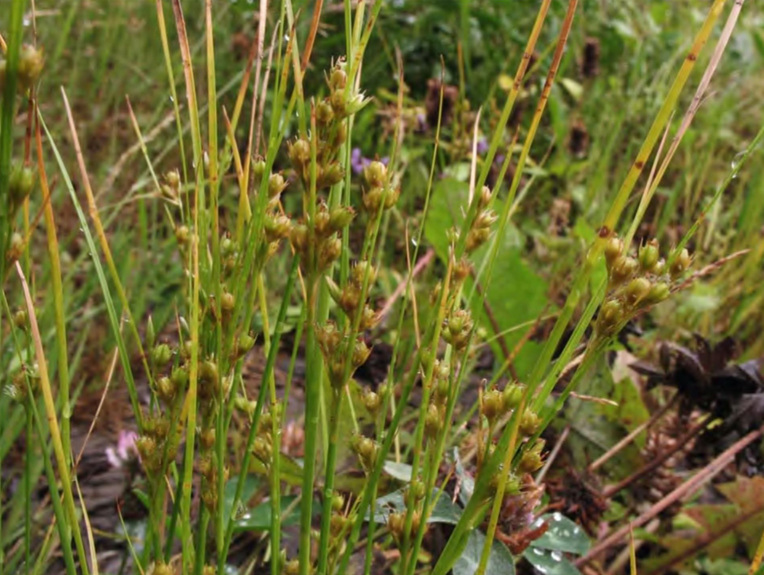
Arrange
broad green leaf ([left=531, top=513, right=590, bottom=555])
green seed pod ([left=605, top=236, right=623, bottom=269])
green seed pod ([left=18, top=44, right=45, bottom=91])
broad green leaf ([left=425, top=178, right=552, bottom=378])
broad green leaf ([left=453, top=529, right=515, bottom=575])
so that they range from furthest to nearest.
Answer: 1. broad green leaf ([left=425, top=178, right=552, bottom=378])
2. broad green leaf ([left=531, top=513, right=590, bottom=555])
3. broad green leaf ([left=453, top=529, right=515, bottom=575])
4. green seed pod ([left=605, top=236, right=623, bottom=269])
5. green seed pod ([left=18, top=44, right=45, bottom=91])

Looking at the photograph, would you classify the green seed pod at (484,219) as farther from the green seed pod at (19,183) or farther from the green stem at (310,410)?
the green seed pod at (19,183)

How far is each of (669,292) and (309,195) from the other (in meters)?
0.20

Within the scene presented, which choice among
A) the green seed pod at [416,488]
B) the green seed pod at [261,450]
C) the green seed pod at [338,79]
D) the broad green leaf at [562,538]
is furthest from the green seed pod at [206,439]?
the broad green leaf at [562,538]

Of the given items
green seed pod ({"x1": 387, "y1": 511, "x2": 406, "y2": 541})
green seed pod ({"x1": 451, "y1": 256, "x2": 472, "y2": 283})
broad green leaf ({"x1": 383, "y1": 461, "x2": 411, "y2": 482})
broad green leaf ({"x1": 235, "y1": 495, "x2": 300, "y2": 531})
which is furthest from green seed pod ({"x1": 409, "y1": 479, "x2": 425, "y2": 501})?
broad green leaf ({"x1": 235, "y1": 495, "x2": 300, "y2": 531})

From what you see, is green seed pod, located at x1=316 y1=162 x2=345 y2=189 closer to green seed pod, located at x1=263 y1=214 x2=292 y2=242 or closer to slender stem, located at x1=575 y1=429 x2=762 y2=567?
green seed pod, located at x1=263 y1=214 x2=292 y2=242

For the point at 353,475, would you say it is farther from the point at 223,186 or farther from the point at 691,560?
the point at 223,186

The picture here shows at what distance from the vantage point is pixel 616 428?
1.12 m

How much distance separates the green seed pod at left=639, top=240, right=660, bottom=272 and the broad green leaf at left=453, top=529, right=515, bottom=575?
0.31 metres

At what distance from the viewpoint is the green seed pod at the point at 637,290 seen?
454 millimetres

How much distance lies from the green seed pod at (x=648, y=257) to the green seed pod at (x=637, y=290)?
0.04ft

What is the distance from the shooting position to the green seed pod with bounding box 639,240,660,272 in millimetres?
464

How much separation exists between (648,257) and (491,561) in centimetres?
33

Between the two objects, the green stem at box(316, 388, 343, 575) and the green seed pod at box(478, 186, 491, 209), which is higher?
the green seed pod at box(478, 186, 491, 209)

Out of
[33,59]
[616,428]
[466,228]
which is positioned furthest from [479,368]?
[33,59]
